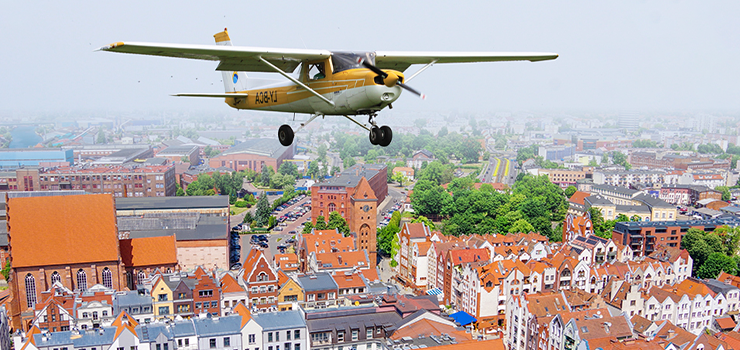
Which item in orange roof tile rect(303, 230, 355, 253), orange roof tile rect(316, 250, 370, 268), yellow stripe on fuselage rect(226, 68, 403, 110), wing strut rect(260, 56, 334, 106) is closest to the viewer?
yellow stripe on fuselage rect(226, 68, 403, 110)

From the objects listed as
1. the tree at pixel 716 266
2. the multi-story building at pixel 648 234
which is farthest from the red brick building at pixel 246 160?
the tree at pixel 716 266

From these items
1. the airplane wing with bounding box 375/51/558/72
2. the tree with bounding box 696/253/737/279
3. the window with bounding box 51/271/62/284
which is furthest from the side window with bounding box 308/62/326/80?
the tree with bounding box 696/253/737/279

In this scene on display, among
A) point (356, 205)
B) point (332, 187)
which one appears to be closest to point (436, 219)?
point (332, 187)

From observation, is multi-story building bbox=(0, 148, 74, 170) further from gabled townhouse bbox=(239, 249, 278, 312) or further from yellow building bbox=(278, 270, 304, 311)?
yellow building bbox=(278, 270, 304, 311)

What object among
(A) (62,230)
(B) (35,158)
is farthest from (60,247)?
(B) (35,158)

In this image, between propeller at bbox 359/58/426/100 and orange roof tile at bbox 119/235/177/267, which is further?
orange roof tile at bbox 119/235/177/267

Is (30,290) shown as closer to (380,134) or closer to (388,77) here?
(380,134)

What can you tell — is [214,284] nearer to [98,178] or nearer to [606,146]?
[98,178]
